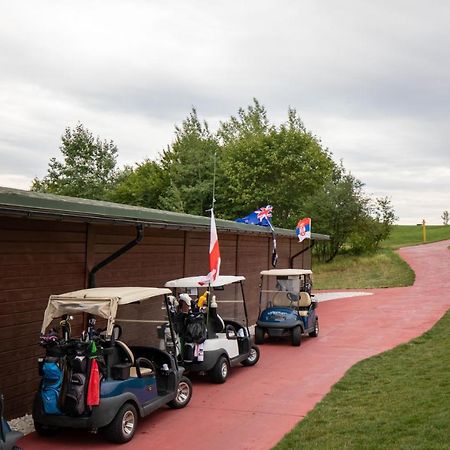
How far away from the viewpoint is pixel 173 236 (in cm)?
1202

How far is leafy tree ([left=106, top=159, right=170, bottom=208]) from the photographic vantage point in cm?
4453

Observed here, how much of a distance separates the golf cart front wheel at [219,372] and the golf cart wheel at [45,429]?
125 inches

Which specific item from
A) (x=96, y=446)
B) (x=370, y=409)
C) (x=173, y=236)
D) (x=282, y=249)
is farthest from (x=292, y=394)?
(x=282, y=249)

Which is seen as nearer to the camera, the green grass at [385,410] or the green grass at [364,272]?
the green grass at [385,410]

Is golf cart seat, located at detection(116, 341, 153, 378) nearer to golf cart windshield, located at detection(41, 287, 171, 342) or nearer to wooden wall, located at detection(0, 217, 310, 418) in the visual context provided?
golf cart windshield, located at detection(41, 287, 171, 342)

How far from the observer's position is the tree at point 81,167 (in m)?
42.0

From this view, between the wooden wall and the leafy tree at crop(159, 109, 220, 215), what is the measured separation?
86.0 ft

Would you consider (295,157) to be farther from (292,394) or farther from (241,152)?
(292,394)

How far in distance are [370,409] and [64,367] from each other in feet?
13.0

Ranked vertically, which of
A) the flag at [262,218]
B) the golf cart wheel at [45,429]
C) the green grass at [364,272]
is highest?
the flag at [262,218]

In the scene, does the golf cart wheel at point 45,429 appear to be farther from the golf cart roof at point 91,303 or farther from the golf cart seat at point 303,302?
the golf cart seat at point 303,302

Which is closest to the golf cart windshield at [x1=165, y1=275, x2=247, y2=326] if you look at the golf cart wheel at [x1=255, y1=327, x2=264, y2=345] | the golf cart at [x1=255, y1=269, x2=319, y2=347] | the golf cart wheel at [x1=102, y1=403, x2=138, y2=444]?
the golf cart wheel at [x1=255, y1=327, x2=264, y2=345]

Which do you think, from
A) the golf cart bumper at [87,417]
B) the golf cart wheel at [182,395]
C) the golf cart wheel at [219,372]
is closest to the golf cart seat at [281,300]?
the golf cart wheel at [219,372]

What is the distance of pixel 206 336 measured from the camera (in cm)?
951
